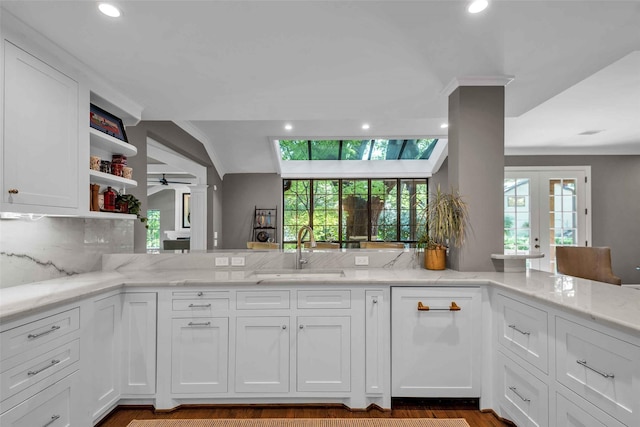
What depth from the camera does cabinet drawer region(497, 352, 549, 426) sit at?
5.39 ft

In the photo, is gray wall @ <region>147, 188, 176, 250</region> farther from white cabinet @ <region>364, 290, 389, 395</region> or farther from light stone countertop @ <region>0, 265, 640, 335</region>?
white cabinet @ <region>364, 290, 389, 395</region>

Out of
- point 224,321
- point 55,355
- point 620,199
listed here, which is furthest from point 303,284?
point 620,199

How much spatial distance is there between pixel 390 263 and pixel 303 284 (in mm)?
878

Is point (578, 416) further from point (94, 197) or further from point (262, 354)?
point (94, 197)

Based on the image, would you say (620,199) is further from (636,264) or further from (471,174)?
(471,174)

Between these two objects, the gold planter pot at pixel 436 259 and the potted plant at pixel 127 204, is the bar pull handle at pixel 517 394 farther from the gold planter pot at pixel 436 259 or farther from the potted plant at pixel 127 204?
the potted plant at pixel 127 204

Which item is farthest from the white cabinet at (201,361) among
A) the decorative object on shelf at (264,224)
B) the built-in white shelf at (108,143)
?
the decorative object on shelf at (264,224)

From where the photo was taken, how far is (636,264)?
589 centimetres

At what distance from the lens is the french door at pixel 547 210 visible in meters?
5.90

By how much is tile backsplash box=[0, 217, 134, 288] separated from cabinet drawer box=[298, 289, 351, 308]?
170cm

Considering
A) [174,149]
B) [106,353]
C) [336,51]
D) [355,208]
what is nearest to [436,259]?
[336,51]

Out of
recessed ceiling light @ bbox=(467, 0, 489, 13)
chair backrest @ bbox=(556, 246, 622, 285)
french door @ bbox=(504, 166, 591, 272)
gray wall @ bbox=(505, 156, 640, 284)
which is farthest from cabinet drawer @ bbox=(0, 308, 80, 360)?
gray wall @ bbox=(505, 156, 640, 284)

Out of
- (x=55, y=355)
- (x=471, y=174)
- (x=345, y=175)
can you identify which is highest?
(x=345, y=175)

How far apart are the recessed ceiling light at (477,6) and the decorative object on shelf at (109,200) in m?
2.61
